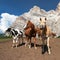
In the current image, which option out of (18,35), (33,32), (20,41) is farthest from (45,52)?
(20,41)

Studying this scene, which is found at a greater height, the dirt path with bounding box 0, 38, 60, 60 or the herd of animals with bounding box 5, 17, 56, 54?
the herd of animals with bounding box 5, 17, 56, 54

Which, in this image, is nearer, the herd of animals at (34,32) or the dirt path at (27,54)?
the herd of animals at (34,32)

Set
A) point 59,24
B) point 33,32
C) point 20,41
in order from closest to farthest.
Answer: point 33,32 < point 20,41 < point 59,24

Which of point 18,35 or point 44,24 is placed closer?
point 44,24

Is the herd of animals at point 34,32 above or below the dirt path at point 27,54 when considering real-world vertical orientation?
above

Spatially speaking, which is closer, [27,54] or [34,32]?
[27,54]

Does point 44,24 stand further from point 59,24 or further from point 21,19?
point 21,19

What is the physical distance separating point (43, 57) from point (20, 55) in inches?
67.9

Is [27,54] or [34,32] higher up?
[34,32]

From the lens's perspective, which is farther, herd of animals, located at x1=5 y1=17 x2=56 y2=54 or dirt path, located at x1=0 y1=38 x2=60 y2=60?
dirt path, located at x1=0 y1=38 x2=60 y2=60

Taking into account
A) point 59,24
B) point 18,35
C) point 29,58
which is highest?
point 59,24

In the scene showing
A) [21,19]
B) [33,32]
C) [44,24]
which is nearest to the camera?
[44,24]

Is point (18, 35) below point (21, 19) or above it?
below

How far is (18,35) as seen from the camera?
67.5 feet
